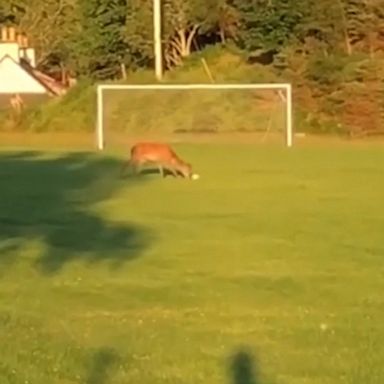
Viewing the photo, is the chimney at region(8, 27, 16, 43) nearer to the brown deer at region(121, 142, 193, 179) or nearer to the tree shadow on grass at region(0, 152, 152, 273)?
the tree shadow on grass at region(0, 152, 152, 273)

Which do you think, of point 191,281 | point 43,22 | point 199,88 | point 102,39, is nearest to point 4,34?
point 43,22

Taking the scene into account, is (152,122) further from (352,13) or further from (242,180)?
(242,180)

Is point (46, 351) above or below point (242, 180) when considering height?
above

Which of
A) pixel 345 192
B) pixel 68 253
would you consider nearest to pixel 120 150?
pixel 345 192

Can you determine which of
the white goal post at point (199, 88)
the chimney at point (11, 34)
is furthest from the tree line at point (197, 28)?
the chimney at point (11, 34)

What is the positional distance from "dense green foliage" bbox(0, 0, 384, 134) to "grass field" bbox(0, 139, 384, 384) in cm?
1980

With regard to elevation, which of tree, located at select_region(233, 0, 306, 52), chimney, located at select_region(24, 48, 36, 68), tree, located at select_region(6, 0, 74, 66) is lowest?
chimney, located at select_region(24, 48, 36, 68)

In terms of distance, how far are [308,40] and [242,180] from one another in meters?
23.2

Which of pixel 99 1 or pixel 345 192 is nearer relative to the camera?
pixel 345 192

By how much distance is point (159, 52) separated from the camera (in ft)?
183

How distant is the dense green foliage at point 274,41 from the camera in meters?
51.0

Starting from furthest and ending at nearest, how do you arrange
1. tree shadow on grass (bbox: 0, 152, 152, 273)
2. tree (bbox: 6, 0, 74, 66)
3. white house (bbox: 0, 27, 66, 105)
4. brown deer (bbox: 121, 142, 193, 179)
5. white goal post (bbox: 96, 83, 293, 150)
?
1. tree (bbox: 6, 0, 74, 66)
2. white house (bbox: 0, 27, 66, 105)
3. white goal post (bbox: 96, 83, 293, 150)
4. brown deer (bbox: 121, 142, 193, 179)
5. tree shadow on grass (bbox: 0, 152, 152, 273)

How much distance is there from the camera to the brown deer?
32719mm

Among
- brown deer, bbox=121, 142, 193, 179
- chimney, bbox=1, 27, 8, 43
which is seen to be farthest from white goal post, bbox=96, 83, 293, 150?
chimney, bbox=1, 27, 8, 43
